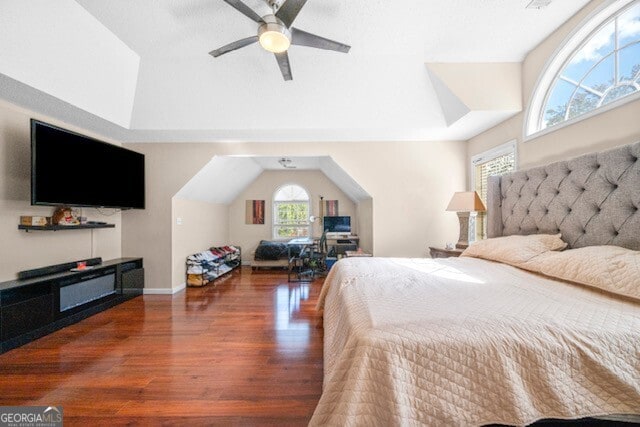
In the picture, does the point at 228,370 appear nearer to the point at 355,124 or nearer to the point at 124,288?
the point at 124,288

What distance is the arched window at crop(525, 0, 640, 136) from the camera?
1.65 m

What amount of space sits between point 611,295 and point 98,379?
3.04 meters

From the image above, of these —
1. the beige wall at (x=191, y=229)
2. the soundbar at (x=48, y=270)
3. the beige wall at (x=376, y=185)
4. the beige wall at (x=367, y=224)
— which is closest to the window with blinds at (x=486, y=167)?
the beige wall at (x=376, y=185)

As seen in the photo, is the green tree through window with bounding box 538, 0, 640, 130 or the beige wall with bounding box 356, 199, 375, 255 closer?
the green tree through window with bounding box 538, 0, 640, 130

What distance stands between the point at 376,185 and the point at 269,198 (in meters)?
3.39

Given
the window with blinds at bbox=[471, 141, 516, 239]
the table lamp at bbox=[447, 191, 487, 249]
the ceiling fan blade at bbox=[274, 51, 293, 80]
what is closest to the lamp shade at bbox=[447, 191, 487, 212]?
the table lamp at bbox=[447, 191, 487, 249]

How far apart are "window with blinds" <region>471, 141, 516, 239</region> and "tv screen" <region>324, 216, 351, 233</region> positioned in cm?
276

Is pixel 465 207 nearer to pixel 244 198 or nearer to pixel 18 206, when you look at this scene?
pixel 18 206

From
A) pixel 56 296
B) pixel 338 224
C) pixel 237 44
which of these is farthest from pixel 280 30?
pixel 338 224

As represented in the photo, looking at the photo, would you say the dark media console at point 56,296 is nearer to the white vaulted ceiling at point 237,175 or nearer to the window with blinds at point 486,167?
the white vaulted ceiling at point 237,175

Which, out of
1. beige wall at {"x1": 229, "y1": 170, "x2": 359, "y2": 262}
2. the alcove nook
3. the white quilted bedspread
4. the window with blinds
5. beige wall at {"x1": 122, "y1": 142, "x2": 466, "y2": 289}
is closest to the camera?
the white quilted bedspread

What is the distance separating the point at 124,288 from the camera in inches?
126

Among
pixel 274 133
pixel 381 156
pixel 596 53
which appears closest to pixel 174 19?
pixel 274 133

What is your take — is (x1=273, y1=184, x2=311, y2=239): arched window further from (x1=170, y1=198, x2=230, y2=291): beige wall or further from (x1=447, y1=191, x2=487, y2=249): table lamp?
(x1=447, y1=191, x2=487, y2=249): table lamp
